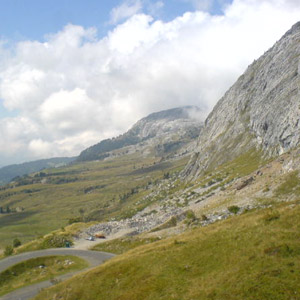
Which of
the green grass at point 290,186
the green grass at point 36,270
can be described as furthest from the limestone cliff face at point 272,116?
the green grass at point 36,270

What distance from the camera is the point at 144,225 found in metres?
88.8

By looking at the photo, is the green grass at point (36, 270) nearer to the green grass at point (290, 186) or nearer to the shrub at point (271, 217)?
the shrub at point (271, 217)

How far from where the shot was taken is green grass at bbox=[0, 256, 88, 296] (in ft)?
164

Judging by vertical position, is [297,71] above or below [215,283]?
above

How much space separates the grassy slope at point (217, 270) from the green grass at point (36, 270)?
60.2ft

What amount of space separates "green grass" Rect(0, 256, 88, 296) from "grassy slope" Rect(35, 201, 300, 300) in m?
18.3

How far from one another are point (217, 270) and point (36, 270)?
48215 mm

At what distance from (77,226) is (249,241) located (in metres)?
83.0

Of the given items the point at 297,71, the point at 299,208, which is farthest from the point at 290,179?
the point at 297,71

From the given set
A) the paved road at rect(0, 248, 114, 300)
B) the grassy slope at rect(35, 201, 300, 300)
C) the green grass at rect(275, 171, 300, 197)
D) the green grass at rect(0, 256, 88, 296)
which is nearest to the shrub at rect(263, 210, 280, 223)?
the grassy slope at rect(35, 201, 300, 300)

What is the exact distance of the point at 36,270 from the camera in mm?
57750

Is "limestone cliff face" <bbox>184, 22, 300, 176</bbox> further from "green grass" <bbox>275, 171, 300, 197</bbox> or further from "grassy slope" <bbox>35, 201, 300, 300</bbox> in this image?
"grassy slope" <bbox>35, 201, 300, 300</bbox>

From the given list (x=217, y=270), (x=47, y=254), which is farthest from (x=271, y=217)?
(x=47, y=254)

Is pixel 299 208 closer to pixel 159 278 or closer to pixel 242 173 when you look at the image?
pixel 159 278
